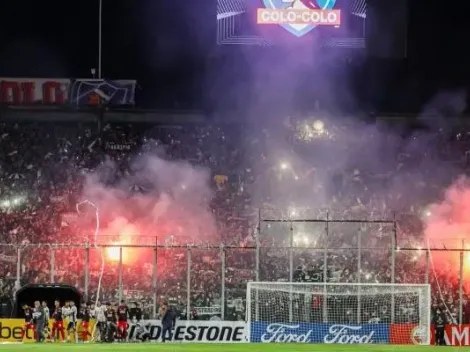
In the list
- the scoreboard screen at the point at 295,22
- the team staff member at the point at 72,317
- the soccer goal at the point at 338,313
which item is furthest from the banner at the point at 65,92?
the soccer goal at the point at 338,313

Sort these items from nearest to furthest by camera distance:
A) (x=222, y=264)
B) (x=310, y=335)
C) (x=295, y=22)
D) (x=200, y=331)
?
(x=310, y=335)
(x=200, y=331)
(x=222, y=264)
(x=295, y=22)

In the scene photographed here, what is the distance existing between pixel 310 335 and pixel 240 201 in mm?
8826

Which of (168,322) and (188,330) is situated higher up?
(168,322)

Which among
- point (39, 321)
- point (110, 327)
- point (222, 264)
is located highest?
point (222, 264)

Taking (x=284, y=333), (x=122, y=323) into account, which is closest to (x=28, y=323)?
(x=122, y=323)

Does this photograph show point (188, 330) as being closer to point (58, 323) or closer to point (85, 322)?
point (85, 322)

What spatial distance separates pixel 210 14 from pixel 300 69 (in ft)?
18.8

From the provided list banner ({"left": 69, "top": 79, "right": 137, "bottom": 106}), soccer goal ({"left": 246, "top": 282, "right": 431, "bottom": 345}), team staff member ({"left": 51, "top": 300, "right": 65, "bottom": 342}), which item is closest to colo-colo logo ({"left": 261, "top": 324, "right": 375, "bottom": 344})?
soccer goal ({"left": 246, "top": 282, "right": 431, "bottom": 345})

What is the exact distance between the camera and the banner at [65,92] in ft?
120

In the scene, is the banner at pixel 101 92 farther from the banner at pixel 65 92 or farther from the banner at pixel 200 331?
the banner at pixel 200 331

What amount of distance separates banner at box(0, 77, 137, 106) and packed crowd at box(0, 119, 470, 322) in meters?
1.38

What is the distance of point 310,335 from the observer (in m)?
26.3

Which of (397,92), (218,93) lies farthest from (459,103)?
(218,93)

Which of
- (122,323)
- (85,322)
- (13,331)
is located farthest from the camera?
(85,322)
